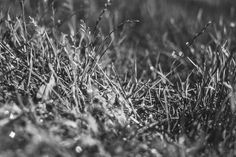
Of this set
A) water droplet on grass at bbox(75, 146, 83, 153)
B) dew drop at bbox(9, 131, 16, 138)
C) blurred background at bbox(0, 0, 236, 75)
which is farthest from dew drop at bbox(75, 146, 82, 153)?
blurred background at bbox(0, 0, 236, 75)

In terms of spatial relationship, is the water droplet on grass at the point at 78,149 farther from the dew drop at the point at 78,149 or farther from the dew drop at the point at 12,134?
the dew drop at the point at 12,134

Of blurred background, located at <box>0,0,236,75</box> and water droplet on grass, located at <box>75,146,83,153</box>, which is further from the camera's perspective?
blurred background, located at <box>0,0,236,75</box>

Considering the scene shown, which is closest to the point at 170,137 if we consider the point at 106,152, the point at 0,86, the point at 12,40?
the point at 106,152

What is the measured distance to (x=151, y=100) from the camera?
110cm

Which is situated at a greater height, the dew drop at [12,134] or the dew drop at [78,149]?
the dew drop at [12,134]

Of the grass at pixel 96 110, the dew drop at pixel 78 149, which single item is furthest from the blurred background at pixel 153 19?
the dew drop at pixel 78 149

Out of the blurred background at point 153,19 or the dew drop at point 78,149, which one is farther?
the blurred background at point 153,19

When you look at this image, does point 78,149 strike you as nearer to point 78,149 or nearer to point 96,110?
point 78,149

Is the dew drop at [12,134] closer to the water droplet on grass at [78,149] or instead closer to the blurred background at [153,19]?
the water droplet on grass at [78,149]

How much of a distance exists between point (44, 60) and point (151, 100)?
1.14ft

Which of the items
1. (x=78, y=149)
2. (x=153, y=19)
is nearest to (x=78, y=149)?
(x=78, y=149)

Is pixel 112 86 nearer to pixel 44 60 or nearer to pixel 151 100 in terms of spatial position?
pixel 151 100

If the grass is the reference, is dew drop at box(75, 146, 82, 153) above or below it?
below

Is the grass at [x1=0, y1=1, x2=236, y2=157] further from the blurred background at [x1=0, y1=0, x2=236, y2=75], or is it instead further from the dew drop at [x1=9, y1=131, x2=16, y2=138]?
the blurred background at [x1=0, y1=0, x2=236, y2=75]
